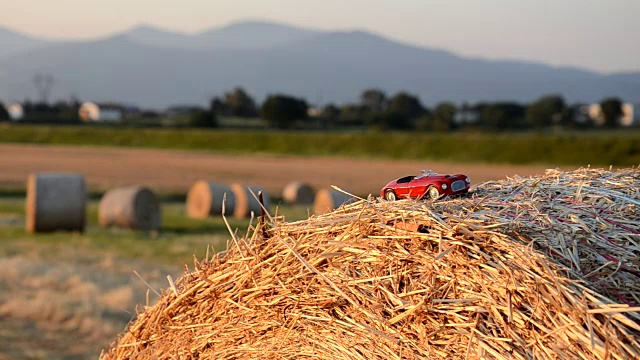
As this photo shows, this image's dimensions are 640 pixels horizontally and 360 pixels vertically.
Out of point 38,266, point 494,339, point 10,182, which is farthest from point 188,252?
point 10,182

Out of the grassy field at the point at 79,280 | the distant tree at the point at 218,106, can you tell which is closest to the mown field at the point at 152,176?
the grassy field at the point at 79,280

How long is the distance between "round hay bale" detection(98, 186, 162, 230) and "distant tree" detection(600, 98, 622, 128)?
4448 cm

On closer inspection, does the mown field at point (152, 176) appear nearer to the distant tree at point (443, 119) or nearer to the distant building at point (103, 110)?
the distant tree at point (443, 119)

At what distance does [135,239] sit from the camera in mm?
18203

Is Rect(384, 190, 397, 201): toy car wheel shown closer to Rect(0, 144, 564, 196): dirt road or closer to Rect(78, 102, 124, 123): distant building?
Rect(0, 144, 564, 196): dirt road

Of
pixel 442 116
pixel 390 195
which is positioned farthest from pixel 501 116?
pixel 390 195

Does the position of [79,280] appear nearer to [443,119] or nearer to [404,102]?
[404,102]

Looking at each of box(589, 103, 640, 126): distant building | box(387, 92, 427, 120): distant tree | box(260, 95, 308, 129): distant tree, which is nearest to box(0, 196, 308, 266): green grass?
box(387, 92, 427, 120): distant tree

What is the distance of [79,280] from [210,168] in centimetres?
3342

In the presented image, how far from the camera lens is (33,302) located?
10.9 meters

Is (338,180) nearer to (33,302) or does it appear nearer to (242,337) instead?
(33,302)

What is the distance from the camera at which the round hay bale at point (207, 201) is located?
932 inches

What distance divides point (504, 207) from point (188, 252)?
43.1 feet

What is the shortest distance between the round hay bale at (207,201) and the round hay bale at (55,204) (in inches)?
182
